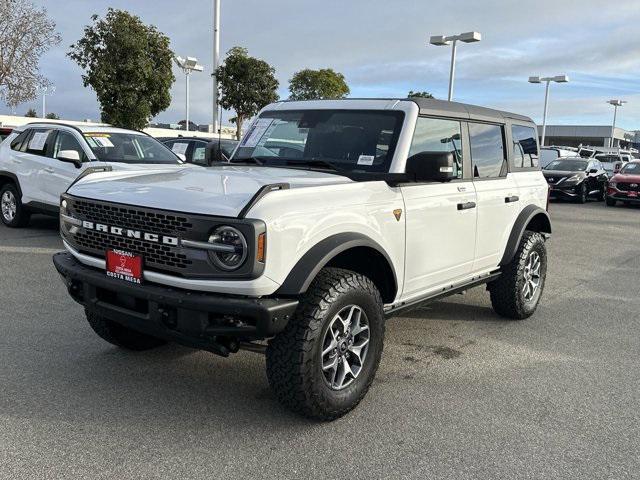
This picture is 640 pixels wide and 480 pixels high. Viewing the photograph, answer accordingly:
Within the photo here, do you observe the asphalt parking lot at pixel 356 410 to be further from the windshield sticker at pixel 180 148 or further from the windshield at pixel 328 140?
the windshield sticker at pixel 180 148

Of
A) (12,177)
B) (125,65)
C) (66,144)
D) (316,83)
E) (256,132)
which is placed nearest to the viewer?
(256,132)

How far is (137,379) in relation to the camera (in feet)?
13.1

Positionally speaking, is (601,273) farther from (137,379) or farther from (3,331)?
(3,331)

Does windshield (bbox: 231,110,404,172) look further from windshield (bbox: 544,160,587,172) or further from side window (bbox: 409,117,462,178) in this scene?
windshield (bbox: 544,160,587,172)

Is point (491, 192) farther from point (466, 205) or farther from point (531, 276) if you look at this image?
point (531, 276)

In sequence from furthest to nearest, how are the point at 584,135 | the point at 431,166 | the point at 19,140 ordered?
the point at 584,135 → the point at 19,140 → the point at 431,166

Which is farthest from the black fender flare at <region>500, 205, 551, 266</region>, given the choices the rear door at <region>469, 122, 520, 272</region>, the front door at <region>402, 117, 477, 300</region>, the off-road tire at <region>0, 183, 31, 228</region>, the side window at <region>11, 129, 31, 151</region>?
the side window at <region>11, 129, 31, 151</region>

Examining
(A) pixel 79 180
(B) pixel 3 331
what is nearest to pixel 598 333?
(A) pixel 79 180

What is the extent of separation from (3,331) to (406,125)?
3599 mm

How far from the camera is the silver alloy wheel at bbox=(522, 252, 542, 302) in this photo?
5.60 m

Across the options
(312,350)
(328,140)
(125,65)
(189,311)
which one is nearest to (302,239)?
(312,350)

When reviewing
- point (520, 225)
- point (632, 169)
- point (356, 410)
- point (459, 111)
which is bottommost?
point (356, 410)

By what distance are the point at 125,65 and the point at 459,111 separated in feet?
55.7

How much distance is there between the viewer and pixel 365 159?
13.6 feet
